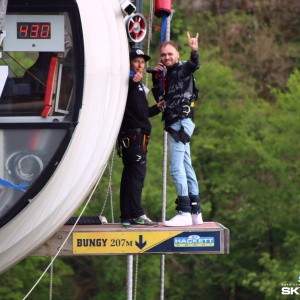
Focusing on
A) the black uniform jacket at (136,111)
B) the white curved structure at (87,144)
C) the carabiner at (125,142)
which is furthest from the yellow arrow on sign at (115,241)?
the black uniform jacket at (136,111)

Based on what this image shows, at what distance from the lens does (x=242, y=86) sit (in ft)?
129

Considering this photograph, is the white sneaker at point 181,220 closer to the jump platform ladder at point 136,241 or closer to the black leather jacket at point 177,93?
the jump platform ladder at point 136,241

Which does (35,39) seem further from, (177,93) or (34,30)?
(177,93)

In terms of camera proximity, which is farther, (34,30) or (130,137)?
(130,137)

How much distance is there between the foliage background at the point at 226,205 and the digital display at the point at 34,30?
71.5 ft

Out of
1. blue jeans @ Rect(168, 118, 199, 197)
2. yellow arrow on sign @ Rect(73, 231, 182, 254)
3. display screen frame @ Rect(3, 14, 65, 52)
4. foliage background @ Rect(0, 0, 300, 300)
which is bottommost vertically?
yellow arrow on sign @ Rect(73, 231, 182, 254)

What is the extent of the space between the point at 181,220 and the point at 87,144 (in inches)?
45.7

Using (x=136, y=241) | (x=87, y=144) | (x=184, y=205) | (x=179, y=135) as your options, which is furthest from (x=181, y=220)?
(x=87, y=144)

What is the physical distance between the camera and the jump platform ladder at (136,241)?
10336 millimetres

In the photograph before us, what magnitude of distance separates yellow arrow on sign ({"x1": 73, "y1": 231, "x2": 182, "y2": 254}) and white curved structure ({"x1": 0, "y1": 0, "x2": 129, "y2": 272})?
0.32m

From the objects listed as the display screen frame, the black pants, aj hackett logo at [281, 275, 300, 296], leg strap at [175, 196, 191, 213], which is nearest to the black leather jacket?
the black pants

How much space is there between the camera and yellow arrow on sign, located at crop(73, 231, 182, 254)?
10352mm

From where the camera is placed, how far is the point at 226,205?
36.4 meters

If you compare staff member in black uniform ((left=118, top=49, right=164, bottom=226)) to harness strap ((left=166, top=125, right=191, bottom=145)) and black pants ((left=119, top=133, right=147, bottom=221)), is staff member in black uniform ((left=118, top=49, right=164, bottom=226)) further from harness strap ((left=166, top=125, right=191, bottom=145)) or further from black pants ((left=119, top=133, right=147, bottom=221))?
harness strap ((left=166, top=125, right=191, bottom=145))
